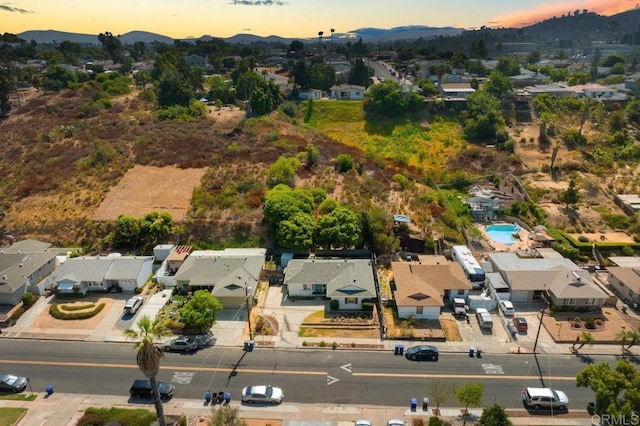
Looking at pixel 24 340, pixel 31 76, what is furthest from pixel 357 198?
pixel 31 76

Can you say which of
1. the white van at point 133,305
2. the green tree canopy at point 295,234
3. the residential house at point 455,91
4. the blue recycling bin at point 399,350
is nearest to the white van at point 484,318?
the blue recycling bin at point 399,350

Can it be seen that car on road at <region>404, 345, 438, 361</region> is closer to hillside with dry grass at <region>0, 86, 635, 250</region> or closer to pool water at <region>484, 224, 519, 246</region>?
hillside with dry grass at <region>0, 86, 635, 250</region>

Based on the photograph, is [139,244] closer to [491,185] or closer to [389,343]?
[389,343]

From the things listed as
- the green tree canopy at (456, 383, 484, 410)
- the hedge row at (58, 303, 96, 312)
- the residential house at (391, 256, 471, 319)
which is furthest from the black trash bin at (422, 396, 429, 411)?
the hedge row at (58, 303, 96, 312)

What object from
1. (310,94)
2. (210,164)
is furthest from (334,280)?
(310,94)

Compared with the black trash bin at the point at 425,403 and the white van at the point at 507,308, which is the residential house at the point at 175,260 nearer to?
the black trash bin at the point at 425,403
